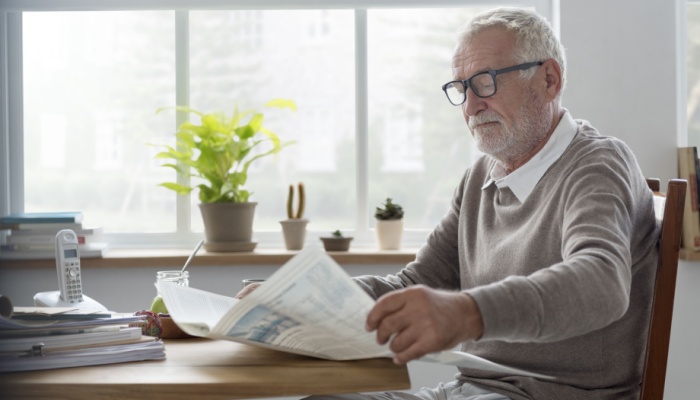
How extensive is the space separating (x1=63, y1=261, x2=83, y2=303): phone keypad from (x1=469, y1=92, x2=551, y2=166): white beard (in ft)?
3.27

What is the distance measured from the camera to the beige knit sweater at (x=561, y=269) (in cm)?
111

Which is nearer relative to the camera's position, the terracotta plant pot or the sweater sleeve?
the sweater sleeve

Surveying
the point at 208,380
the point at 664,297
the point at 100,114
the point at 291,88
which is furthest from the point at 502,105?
the point at 100,114

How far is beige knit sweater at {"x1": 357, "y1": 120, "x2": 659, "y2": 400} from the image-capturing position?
111 cm

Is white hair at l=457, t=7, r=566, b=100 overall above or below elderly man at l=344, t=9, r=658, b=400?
above

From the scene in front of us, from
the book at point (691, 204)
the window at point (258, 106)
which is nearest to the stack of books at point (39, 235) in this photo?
the window at point (258, 106)

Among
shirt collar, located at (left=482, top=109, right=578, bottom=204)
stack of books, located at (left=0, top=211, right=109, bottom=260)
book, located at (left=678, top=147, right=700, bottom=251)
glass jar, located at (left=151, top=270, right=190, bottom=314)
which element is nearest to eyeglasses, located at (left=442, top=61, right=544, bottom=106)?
shirt collar, located at (left=482, top=109, right=578, bottom=204)

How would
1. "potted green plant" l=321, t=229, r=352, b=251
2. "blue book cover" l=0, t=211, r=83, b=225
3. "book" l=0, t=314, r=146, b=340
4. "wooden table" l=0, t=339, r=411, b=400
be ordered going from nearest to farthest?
1. "wooden table" l=0, t=339, r=411, b=400
2. "book" l=0, t=314, r=146, b=340
3. "blue book cover" l=0, t=211, r=83, b=225
4. "potted green plant" l=321, t=229, r=352, b=251

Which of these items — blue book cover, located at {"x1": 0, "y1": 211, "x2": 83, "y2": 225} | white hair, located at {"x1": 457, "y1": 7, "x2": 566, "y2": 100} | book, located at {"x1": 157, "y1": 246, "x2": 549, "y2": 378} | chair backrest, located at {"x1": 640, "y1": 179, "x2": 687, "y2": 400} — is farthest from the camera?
blue book cover, located at {"x1": 0, "y1": 211, "x2": 83, "y2": 225}

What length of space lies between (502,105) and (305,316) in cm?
87

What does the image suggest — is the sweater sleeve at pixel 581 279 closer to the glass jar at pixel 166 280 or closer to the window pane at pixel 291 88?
the glass jar at pixel 166 280

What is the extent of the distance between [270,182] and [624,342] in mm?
1908

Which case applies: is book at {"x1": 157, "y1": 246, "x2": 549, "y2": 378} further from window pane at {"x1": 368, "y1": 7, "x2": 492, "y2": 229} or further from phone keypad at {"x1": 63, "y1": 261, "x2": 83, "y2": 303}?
window pane at {"x1": 368, "y1": 7, "x2": 492, "y2": 229}

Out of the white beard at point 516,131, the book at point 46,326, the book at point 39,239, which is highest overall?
the white beard at point 516,131
